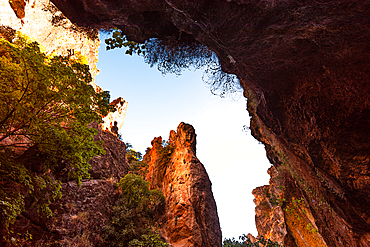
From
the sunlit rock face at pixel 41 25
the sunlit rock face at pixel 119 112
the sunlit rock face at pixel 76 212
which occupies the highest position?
the sunlit rock face at pixel 119 112

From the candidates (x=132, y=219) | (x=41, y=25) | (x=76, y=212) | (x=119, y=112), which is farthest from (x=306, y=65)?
(x=119, y=112)

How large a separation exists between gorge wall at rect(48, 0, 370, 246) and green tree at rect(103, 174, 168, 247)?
11.2m

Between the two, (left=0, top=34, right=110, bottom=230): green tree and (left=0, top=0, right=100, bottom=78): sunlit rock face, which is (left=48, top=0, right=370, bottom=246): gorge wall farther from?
(left=0, top=0, right=100, bottom=78): sunlit rock face

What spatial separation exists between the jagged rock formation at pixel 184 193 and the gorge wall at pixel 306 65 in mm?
9528

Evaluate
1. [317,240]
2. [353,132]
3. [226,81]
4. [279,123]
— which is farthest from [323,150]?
[317,240]

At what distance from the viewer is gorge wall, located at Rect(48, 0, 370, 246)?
5.50 meters

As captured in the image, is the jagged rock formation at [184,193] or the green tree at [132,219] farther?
the jagged rock formation at [184,193]

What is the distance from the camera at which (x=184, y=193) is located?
1823cm

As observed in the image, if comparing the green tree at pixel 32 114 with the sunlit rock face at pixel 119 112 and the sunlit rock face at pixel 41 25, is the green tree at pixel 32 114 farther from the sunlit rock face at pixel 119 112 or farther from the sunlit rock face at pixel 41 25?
the sunlit rock face at pixel 119 112

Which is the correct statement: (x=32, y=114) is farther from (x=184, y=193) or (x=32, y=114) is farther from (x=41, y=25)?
(x=184, y=193)

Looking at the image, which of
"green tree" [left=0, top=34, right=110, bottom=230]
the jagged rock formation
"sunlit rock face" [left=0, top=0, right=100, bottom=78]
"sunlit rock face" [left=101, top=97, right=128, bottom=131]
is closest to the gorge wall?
"green tree" [left=0, top=34, right=110, bottom=230]

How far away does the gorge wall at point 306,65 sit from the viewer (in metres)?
5.50

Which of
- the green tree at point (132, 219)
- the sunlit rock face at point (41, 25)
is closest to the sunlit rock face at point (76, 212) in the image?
the green tree at point (132, 219)

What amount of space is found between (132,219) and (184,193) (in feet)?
21.1
